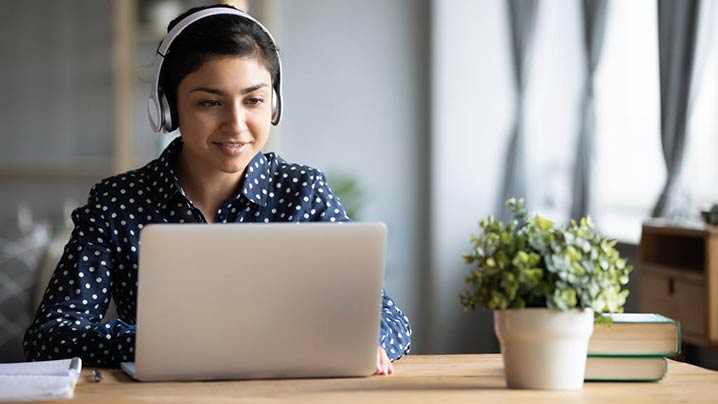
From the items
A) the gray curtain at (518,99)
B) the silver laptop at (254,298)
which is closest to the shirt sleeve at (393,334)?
the silver laptop at (254,298)

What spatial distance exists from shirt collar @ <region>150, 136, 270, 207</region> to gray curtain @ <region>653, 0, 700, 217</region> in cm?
234

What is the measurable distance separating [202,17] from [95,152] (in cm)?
386

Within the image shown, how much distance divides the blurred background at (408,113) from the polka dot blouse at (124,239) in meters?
2.98

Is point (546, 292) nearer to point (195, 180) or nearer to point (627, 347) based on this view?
point (627, 347)

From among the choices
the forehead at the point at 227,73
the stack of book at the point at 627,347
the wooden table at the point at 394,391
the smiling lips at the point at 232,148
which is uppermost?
the forehead at the point at 227,73

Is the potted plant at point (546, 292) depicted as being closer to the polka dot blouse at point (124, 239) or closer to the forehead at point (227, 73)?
the polka dot blouse at point (124, 239)

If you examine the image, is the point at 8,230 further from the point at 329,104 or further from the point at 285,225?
the point at 285,225

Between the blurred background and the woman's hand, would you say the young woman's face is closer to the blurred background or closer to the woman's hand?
the woman's hand

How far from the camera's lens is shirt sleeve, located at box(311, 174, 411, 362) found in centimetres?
183

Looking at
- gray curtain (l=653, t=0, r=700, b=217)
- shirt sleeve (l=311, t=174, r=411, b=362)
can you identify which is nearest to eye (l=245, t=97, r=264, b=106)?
shirt sleeve (l=311, t=174, r=411, b=362)

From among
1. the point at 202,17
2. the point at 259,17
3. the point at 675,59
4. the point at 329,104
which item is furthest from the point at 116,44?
the point at 202,17

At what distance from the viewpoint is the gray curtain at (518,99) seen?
5.49 meters

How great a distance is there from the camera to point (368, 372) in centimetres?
161

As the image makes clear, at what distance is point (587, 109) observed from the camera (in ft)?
16.4
